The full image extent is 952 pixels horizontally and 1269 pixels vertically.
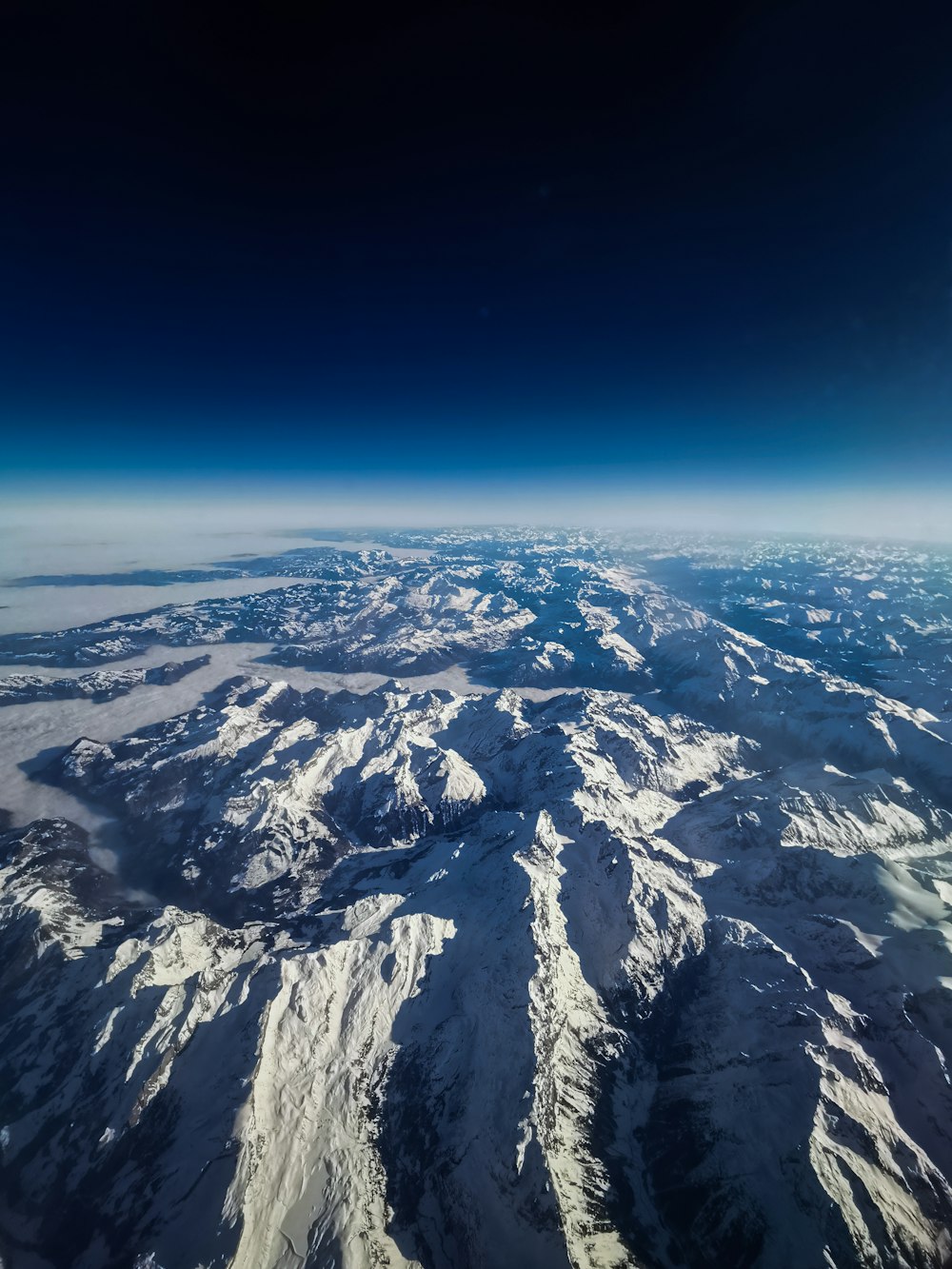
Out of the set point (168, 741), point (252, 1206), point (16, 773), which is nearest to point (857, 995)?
point (252, 1206)

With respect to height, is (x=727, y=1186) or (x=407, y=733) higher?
(x=407, y=733)

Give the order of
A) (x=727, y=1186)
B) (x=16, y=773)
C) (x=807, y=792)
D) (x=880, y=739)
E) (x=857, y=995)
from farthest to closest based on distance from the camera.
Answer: (x=880, y=739) → (x=16, y=773) → (x=807, y=792) → (x=857, y=995) → (x=727, y=1186)

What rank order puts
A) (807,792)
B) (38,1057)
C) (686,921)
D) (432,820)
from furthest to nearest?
(432,820) < (807,792) < (686,921) < (38,1057)

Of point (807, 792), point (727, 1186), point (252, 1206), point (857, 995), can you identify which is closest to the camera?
point (252, 1206)

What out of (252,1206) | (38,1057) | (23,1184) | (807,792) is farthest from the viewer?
(807,792)

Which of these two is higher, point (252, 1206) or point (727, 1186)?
point (252, 1206)

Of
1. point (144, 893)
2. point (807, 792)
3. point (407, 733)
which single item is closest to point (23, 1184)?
point (144, 893)

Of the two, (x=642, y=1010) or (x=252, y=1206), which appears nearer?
(x=252, y=1206)

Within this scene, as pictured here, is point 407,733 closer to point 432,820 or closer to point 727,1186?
point 432,820

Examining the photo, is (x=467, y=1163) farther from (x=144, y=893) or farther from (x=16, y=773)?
(x=16, y=773)
